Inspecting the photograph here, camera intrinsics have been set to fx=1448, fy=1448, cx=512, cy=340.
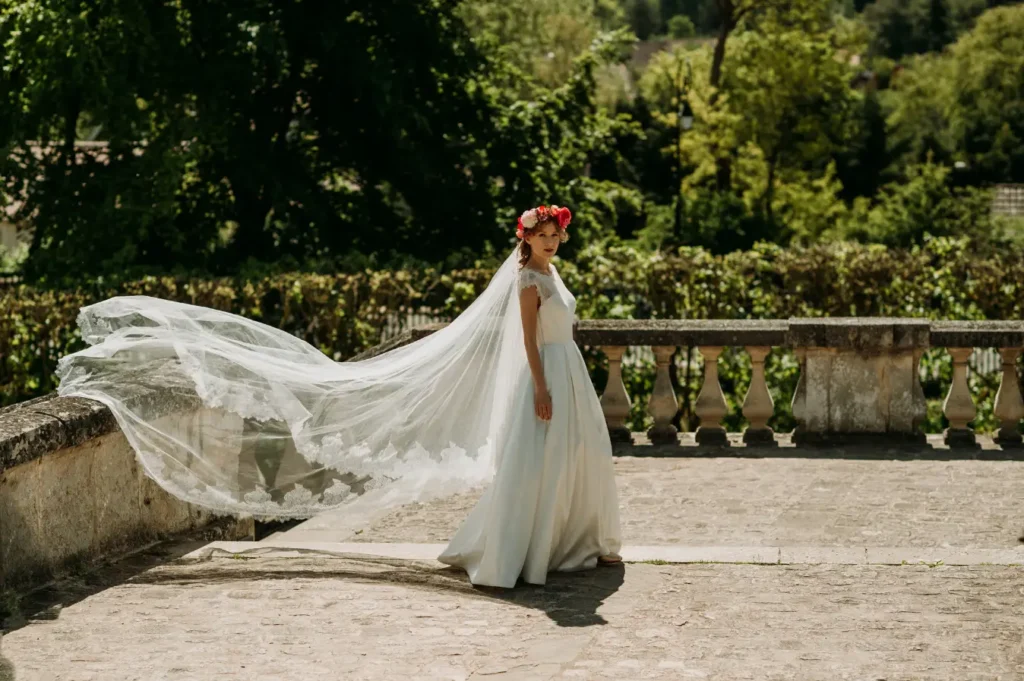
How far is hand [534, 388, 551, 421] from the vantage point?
673 centimetres

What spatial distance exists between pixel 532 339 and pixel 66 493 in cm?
227

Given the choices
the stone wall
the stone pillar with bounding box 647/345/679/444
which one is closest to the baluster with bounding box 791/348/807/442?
the stone pillar with bounding box 647/345/679/444

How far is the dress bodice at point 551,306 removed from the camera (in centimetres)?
683

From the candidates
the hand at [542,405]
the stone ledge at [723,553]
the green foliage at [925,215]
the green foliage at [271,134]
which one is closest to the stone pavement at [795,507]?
the stone ledge at [723,553]

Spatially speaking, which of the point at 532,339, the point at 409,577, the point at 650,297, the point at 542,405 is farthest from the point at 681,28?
the point at 409,577

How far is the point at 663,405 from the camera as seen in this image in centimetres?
1048

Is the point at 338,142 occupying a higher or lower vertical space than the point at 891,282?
higher

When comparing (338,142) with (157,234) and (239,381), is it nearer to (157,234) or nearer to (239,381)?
(157,234)

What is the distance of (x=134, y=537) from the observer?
725cm

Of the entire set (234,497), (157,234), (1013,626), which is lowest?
(1013,626)

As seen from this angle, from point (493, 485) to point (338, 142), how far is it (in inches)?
531

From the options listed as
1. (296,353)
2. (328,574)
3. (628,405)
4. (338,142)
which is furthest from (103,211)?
(328,574)

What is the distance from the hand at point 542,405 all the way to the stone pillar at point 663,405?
151 inches

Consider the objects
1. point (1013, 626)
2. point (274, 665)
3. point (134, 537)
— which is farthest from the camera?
point (134, 537)
